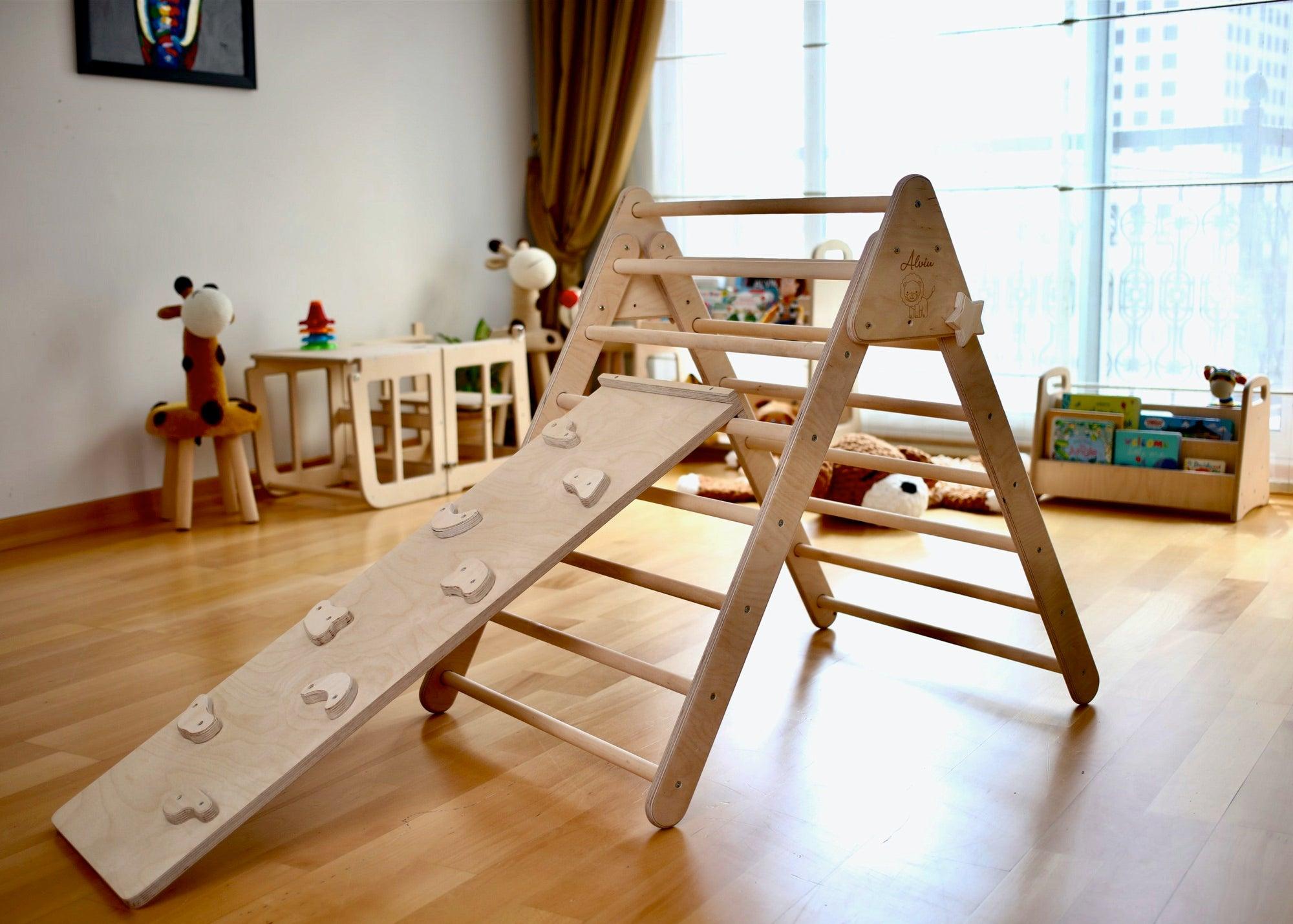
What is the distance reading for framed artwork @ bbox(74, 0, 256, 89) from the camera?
11.1 feet

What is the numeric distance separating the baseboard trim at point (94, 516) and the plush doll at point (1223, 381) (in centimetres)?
305

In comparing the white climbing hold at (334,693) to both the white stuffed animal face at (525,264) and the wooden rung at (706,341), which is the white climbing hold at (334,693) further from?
the white stuffed animal face at (525,264)

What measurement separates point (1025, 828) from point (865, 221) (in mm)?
3074

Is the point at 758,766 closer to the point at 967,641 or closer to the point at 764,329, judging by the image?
the point at 967,641

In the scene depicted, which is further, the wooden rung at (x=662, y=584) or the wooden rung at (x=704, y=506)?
the wooden rung at (x=662, y=584)

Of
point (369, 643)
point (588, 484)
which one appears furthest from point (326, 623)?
point (588, 484)

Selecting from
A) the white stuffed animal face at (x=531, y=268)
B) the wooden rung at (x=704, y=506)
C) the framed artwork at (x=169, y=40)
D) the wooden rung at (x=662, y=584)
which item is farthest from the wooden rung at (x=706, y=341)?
the white stuffed animal face at (x=531, y=268)

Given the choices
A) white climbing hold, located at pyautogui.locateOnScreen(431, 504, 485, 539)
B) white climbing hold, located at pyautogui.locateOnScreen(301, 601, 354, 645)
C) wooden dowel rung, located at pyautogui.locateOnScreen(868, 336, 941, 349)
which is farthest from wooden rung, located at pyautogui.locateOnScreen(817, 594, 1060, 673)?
white climbing hold, located at pyautogui.locateOnScreen(301, 601, 354, 645)

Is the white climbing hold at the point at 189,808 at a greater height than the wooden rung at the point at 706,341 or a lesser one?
lesser

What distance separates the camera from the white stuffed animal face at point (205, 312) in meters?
3.39

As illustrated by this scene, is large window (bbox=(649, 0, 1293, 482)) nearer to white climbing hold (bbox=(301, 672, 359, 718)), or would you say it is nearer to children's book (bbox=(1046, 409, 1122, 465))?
children's book (bbox=(1046, 409, 1122, 465))

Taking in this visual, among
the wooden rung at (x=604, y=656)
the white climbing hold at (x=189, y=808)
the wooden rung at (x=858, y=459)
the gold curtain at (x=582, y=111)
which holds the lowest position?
the white climbing hold at (x=189, y=808)

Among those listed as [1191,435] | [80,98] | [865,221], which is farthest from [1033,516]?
[80,98]


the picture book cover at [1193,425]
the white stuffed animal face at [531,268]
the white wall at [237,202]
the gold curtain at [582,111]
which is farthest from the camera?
the gold curtain at [582,111]
